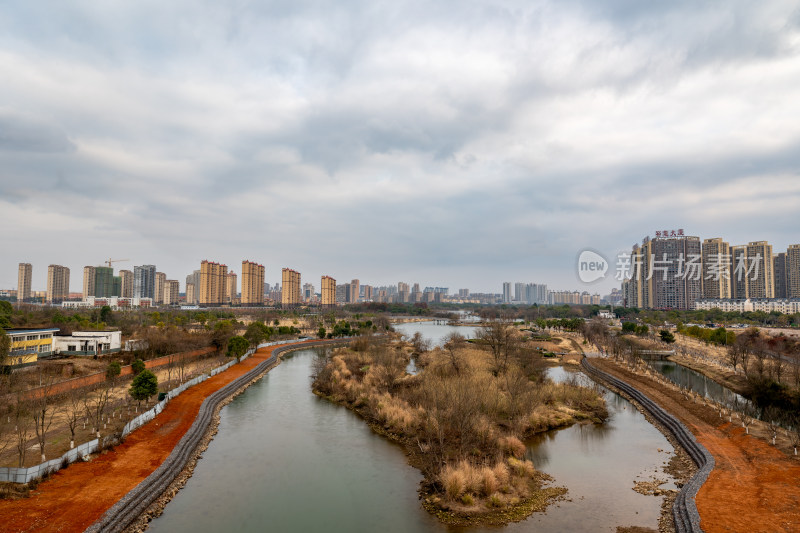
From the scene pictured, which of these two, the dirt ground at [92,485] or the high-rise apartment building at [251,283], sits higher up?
the high-rise apartment building at [251,283]

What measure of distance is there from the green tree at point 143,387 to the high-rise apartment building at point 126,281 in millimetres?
185715

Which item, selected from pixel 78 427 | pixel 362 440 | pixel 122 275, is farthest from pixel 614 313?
pixel 122 275

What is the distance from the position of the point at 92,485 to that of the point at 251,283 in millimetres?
169602

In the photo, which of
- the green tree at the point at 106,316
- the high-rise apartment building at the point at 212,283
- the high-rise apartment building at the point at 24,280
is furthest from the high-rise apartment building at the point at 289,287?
the green tree at the point at 106,316

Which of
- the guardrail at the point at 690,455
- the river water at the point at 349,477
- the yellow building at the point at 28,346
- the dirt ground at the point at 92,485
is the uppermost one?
the yellow building at the point at 28,346

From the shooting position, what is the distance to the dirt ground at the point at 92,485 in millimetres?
12672

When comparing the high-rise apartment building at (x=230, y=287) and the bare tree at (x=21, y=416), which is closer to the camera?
the bare tree at (x=21, y=416)

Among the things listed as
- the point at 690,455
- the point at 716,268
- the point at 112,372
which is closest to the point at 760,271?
the point at 716,268

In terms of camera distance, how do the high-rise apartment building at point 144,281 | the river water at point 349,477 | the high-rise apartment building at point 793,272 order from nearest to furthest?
the river water at point 349,477
the high-rise apartment building at point 793,272
the high-rise apartment building at point 144,281

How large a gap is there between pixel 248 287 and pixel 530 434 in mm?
167158

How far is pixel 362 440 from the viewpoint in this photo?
23.6 m

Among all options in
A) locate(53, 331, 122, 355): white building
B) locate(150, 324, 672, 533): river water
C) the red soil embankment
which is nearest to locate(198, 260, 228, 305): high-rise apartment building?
locate(53, 331, 122, 355): white building

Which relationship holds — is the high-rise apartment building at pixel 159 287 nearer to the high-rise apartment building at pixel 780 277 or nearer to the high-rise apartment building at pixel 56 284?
the high-rise apartment building at pixel 56 284

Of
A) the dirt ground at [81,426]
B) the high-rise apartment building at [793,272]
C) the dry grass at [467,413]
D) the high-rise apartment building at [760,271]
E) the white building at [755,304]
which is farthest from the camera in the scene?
the high-rise apartment building at [793,272]
